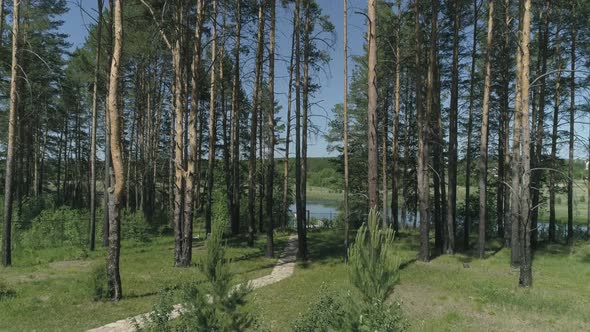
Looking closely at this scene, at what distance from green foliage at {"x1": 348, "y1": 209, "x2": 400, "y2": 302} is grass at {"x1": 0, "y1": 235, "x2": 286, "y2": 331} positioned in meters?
1.92

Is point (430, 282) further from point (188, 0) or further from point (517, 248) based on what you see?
point (188, 0)

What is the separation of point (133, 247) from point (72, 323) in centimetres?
912

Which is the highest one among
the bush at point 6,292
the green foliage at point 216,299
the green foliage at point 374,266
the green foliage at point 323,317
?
the green foliage at point 374,266

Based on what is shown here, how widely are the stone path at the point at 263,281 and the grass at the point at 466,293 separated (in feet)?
1.22

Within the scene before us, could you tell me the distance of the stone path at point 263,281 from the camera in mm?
6454

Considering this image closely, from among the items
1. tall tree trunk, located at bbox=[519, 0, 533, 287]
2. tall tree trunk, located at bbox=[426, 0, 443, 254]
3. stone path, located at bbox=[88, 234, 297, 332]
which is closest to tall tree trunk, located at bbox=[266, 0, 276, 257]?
stone path, located at bbox=[88, 234, 297, 332]

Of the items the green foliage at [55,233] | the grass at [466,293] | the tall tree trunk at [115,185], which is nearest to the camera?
the grass at [466,293]

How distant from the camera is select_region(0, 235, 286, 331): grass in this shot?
6.95 m

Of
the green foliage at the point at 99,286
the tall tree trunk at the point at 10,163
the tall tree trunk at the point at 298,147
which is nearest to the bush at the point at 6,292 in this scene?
the green foliage at the point at 99,286

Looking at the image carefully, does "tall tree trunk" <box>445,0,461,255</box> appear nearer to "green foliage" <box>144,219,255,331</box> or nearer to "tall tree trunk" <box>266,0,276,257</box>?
"tall tree trunk" <box>266,0,276,257</box>

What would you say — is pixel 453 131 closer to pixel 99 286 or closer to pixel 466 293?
pixel 466 293

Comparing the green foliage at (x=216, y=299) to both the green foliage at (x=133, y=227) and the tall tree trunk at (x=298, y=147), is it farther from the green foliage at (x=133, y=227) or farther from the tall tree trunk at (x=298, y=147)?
the green foliage at (x=133, y=227)

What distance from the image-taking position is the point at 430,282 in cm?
1048

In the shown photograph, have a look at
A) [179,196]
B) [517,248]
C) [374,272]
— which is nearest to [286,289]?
[179,196]
